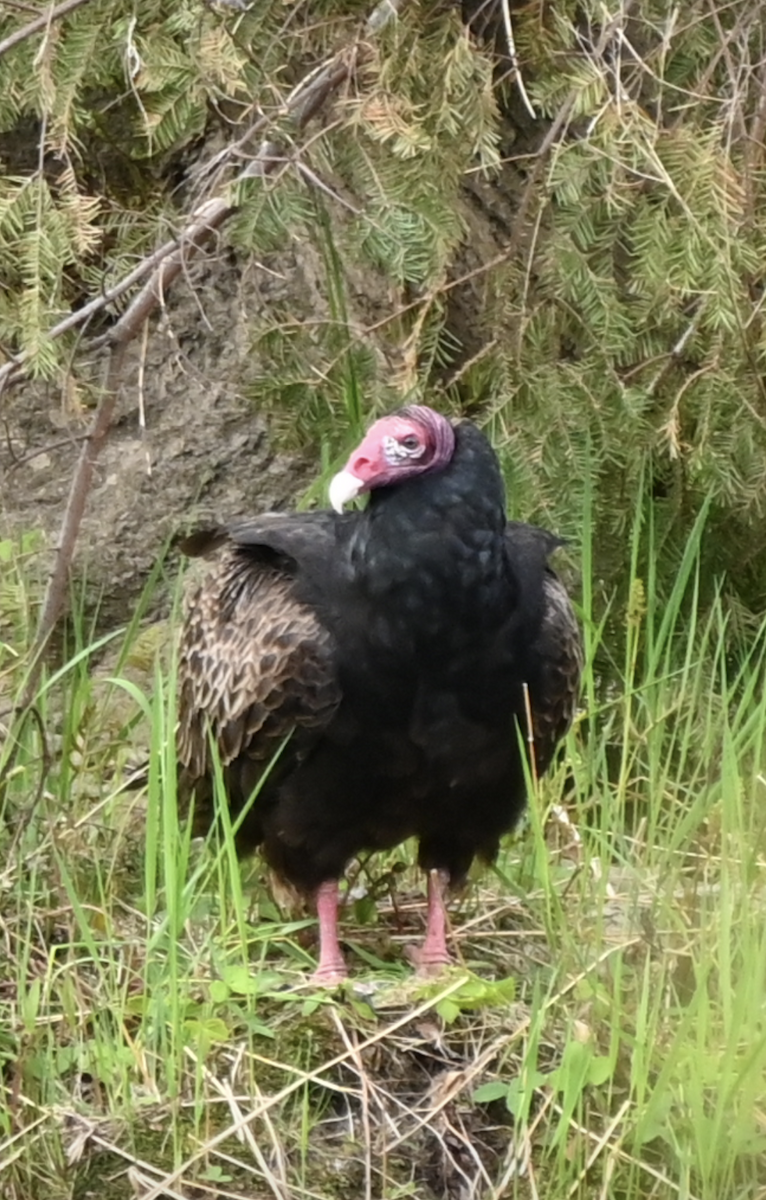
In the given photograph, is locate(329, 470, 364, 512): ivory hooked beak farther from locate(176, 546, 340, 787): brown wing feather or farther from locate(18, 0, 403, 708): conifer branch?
locate(18, 0, 403, 708): conifer branch

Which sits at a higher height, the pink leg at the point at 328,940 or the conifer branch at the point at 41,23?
the conifer branch at the point at 41,23

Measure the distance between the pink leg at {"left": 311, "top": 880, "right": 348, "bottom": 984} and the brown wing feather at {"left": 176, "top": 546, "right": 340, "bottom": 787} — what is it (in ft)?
0.94

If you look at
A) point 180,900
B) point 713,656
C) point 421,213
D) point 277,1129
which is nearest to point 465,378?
point 421,213

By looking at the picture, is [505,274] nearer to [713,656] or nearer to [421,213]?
[421,213]

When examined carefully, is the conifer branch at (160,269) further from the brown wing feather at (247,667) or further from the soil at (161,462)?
the soil at (161,462)

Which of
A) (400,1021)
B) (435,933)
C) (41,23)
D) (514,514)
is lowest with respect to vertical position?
(435,933)

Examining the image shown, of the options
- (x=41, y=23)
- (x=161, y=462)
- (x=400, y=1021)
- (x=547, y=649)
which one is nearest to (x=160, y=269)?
(x=41, y=23)

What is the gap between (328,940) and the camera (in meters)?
3.22

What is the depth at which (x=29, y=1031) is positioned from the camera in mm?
2797

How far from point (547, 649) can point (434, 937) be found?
0.57 meters

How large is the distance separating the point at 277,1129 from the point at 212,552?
1.31 metres

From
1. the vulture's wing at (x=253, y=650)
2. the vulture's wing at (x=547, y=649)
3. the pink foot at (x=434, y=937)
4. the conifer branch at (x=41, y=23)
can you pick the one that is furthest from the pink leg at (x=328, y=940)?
the conifer branch at (x=41, y=23)

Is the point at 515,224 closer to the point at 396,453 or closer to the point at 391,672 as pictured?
the point at 396,453

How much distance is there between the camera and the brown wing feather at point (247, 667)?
120 inches
